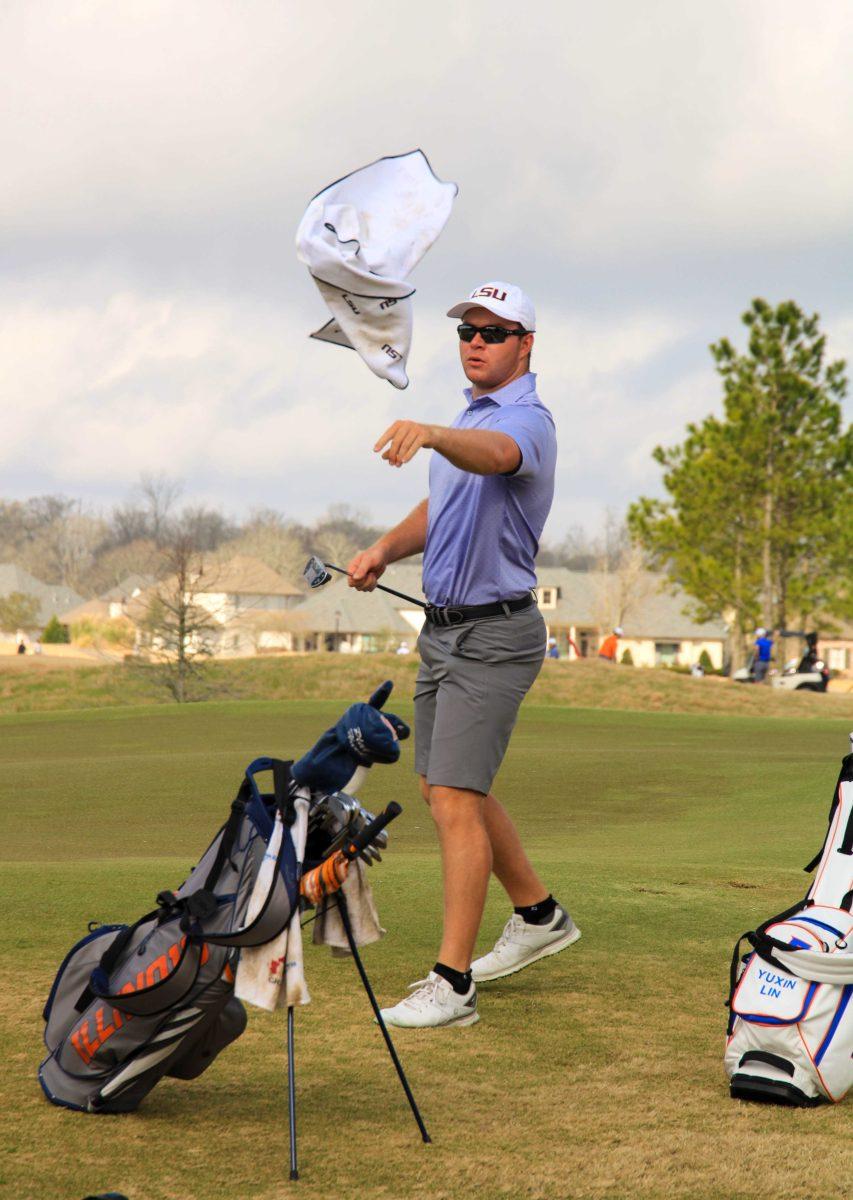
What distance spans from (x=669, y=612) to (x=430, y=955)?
305 feet

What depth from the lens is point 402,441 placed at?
3.84 meters

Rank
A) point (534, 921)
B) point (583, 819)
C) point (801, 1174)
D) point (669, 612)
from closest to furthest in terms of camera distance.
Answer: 1. point (801, 1174)
2. point (534, 921)
3. point (583, 819)
4. point (669, 612)

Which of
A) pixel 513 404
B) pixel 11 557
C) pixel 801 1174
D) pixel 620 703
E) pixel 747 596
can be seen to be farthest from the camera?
pixel 11 557

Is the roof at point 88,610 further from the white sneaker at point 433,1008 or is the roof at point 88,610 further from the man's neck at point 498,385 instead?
the white sneaker at point 433,1008

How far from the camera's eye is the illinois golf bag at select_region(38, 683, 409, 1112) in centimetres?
348

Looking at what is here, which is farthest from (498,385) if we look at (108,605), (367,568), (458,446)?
(108,605)

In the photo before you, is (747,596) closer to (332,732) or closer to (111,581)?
(332,732)

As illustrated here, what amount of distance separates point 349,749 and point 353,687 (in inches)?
1223

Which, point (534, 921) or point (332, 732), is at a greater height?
point (332, 732)

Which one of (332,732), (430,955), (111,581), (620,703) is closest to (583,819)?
→ (430,955)

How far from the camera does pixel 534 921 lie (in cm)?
530

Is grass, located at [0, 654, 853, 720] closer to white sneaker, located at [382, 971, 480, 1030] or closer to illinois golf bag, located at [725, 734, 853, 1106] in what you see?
white sneaker, located at [382, 971, 480, 1030]

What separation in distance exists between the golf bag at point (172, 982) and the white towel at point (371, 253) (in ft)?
5.84

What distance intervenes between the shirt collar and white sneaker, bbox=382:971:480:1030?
1.92 m
